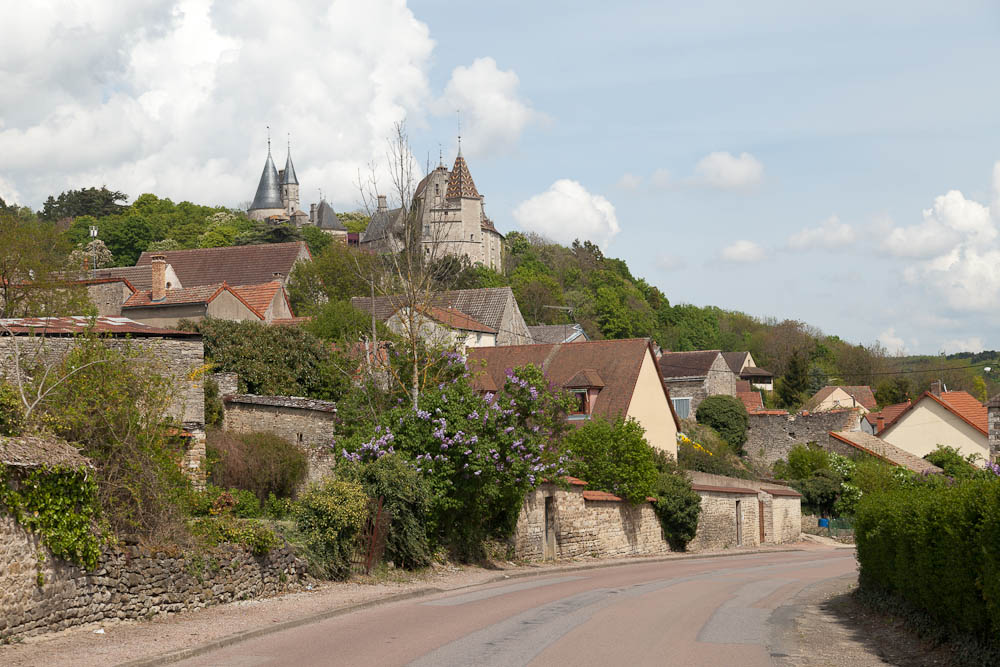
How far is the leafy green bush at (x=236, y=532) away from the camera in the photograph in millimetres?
14773

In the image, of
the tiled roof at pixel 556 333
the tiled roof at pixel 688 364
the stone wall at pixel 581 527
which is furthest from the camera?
the tiled roof at pixel 556 333

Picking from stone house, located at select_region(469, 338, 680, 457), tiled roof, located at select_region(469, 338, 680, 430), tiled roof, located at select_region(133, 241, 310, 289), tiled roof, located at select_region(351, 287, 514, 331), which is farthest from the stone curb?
tiled roof, located at select_region(133, 241, 310, 289)

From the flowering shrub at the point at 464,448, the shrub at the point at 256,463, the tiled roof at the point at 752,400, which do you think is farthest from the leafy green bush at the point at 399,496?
the tiled roof at the point at 752,400

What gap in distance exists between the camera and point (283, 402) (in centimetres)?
2561

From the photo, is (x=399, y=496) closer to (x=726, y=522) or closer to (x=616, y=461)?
(x=616, y=461)

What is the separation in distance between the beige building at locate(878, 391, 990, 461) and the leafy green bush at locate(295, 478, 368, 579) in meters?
42.5

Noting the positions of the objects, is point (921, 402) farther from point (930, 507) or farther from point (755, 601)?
point (930, 507)

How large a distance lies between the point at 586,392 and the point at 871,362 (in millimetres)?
67321

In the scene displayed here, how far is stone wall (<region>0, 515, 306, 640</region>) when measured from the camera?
10.8 meters

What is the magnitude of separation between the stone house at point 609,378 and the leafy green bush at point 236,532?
2357cm

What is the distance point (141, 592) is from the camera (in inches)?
507

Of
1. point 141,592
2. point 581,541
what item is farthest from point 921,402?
point 141,592

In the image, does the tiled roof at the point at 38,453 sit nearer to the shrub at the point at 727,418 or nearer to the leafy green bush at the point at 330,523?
the leafy green bush at the point at 330,523

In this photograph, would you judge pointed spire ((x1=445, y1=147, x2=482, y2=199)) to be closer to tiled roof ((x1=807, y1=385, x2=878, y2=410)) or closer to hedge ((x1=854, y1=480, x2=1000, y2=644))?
tiled roof ((x1=807, y1=385, x2=878, y2=410))
